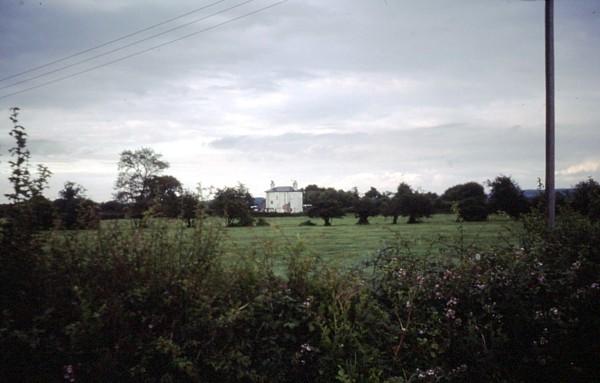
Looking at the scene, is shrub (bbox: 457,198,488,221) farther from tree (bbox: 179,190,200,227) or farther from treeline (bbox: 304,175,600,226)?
tree (bbox: 179,190,200,227)

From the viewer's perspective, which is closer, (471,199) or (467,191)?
(471,199)

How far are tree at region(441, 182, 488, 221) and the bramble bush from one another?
186ft

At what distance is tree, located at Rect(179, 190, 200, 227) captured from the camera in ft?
16.1

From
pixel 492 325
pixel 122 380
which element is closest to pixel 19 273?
pixel 122 380

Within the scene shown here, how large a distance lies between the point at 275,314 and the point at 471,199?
68929mm

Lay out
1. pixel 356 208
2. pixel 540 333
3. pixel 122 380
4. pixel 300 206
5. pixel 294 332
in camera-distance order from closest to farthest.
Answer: pixel 122 380
pixel 294 332
pixel 540 333
pixel 356 208
pixel 300 206

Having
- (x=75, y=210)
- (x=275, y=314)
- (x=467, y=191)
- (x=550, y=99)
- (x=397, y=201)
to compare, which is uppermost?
(x=467, y=191)

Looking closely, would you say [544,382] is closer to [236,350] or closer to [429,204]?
[236,350]

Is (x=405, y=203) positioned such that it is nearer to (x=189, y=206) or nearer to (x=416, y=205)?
(x=416, y=205)

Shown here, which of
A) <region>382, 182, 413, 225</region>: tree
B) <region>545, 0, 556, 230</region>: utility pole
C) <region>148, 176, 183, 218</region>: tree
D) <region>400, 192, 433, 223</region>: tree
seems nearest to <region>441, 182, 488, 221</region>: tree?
<region>400, 192, 433, 223</region>: tree

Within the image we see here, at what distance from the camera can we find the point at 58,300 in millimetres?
3957

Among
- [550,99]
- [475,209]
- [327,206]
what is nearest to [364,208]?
[327,206]

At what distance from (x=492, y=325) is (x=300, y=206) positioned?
459 feet

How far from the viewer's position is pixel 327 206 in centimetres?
6912
